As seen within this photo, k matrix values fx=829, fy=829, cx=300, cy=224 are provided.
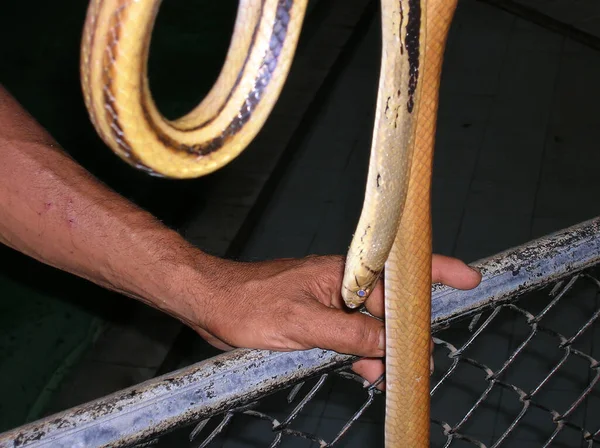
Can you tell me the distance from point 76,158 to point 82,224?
2552 millimetres

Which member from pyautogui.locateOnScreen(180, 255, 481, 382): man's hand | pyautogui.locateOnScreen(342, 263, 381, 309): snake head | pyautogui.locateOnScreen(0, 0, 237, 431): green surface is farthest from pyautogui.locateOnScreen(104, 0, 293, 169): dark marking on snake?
pyautogui.locateOnScreen(0, 0, 237, 431): green surface

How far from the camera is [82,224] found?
4.02 feet

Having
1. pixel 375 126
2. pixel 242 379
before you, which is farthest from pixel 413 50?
pixel 242 379

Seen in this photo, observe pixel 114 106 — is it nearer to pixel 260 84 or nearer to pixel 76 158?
pixel 260 84

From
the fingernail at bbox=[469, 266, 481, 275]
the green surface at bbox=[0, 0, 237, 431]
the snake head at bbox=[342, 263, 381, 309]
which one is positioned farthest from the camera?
the green surface at bbox=[0, 0, 237, 431]

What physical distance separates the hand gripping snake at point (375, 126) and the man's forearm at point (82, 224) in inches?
15.0

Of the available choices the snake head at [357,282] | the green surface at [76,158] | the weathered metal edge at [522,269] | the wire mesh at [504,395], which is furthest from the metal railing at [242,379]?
the green surface at [76,158]

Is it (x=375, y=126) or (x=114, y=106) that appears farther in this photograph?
(x=375, y=126)

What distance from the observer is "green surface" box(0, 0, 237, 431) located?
3275 millimetres

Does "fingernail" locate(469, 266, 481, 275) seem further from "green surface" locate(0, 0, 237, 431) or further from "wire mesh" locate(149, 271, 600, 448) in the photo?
"green surface" locate(0, 0, 237, 431)

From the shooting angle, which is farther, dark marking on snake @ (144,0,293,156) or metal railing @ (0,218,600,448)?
metal railing @ (0,218,600,448)

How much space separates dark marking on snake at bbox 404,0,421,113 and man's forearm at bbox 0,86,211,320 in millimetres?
589

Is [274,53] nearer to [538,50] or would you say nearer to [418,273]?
[418,273]

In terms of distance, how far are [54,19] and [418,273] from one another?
3.57m
